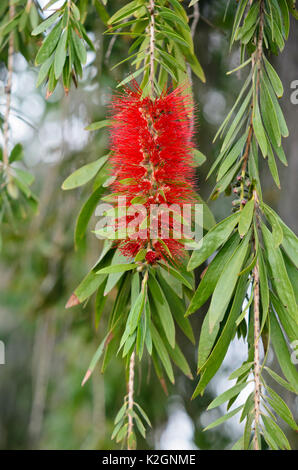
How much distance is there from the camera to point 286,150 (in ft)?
3.39

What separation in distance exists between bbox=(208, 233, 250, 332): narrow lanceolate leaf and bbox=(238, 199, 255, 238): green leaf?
3 cm

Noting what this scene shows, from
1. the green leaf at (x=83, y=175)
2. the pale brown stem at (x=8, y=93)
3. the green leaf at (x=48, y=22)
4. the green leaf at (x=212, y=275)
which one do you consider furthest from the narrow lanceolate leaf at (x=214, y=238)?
the pale brown stem at (x=8, y=93)

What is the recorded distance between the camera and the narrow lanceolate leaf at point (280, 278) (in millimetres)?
530

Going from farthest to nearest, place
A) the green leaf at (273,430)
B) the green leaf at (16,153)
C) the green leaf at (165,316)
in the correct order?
the green leaf at (16,153)
the green leaf at (165,316)
the green leaf at (273,430)

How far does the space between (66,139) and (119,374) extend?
0.70 m

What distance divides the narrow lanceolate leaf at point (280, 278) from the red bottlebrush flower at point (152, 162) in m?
0.10

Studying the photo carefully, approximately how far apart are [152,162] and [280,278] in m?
0.19

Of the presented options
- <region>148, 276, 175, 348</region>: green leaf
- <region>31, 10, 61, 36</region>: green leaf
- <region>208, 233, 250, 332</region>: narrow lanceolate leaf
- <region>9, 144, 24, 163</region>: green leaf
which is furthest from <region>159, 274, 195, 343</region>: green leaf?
<region>9, 144, 24, 163</region>: green leaf

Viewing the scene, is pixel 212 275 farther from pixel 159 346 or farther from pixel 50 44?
pixel 50 44

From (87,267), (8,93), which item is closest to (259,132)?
(8,93)

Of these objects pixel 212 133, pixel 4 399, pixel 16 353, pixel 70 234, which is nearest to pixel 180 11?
pixel 212 133

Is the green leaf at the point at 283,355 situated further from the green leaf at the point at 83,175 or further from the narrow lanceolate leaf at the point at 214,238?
the green leaf at the point at 83,175

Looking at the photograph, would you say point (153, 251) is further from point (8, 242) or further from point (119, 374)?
point (8, 242)

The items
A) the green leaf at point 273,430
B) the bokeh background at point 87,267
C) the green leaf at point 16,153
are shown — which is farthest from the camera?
the bokeh background at point 87,267
